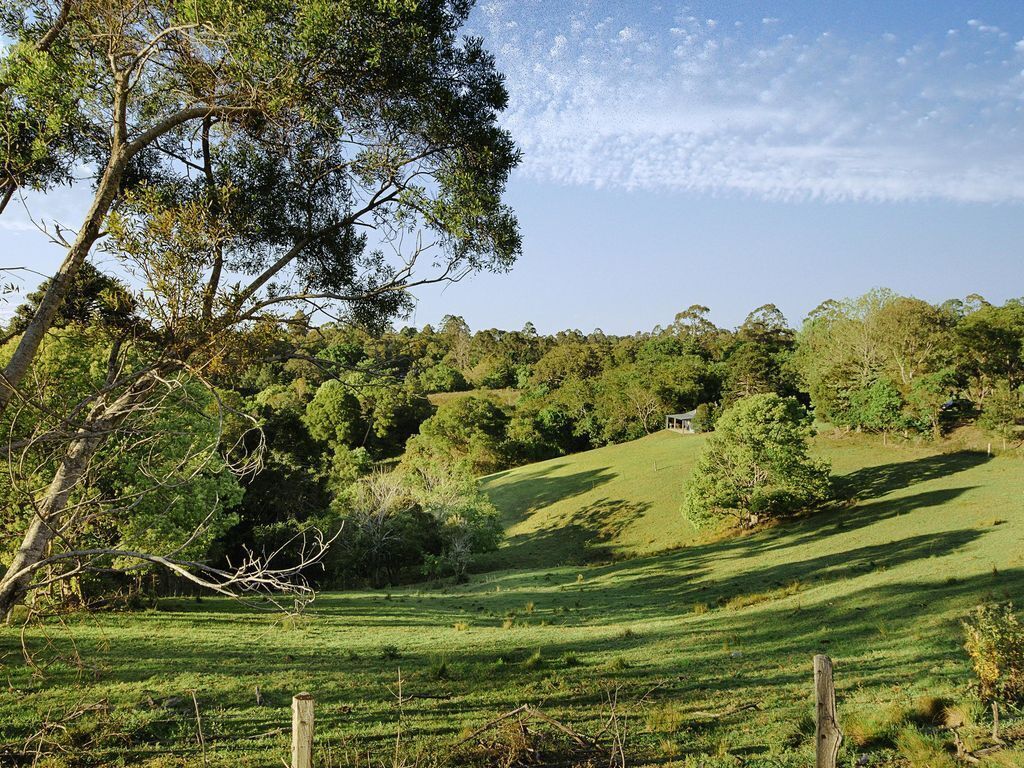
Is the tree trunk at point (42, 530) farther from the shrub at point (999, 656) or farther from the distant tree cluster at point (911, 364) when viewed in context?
the distant tree cluster at point (911, 364)

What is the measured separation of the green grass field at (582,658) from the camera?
27.6ft

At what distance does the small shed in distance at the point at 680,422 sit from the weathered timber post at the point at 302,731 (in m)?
69.6

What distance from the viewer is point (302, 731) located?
4.79m

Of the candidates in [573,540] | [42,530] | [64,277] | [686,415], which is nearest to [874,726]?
[42,530]

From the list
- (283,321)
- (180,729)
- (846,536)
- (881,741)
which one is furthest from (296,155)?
(846,536)

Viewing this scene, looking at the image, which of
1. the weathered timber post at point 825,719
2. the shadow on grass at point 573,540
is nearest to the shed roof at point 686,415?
the shadow on grass at point 573,540

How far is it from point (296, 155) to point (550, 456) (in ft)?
236

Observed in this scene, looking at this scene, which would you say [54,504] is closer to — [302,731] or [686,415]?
[302,731]

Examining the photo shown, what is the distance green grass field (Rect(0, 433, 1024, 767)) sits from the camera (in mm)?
8398

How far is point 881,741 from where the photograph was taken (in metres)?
7.65

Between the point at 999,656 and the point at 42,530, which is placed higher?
the point at 42,530

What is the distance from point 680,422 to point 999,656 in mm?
69457

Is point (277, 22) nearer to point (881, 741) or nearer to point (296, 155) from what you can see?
point (296, 155)

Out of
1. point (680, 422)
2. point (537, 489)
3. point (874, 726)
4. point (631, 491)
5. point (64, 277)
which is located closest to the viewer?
point (64, 277)
